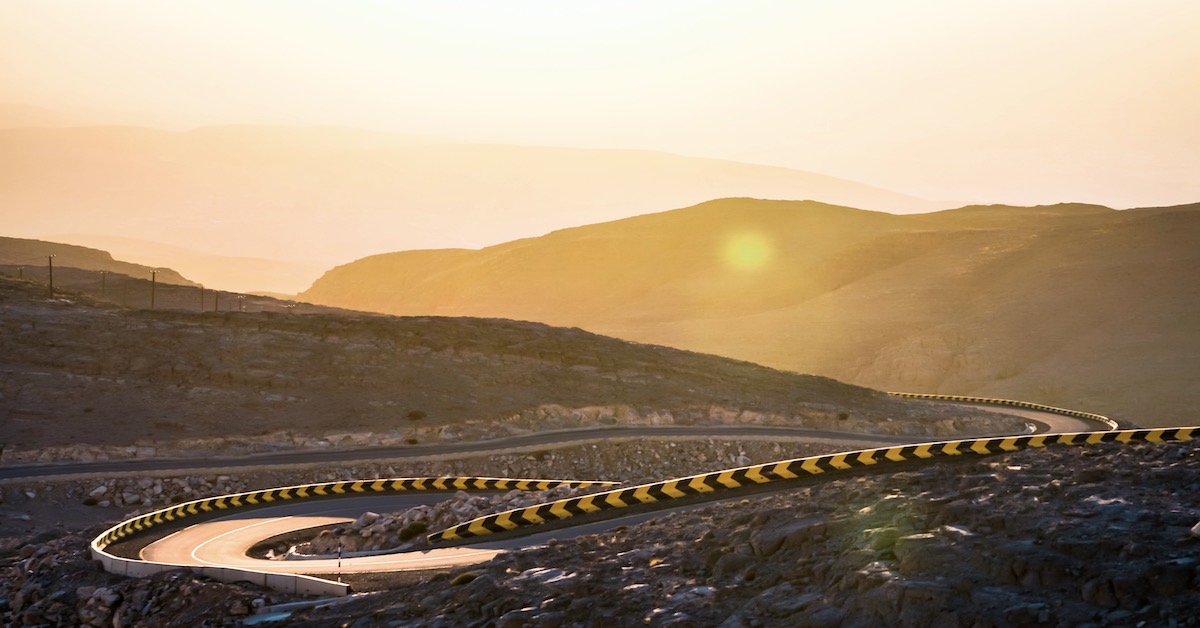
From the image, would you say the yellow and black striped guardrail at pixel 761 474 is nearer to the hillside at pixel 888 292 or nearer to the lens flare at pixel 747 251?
the hillside at pixel 888 292

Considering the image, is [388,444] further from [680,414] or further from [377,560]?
[377,560]

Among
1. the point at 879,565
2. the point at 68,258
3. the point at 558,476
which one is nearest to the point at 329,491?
the point at 558,476

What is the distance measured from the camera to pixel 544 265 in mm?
168250

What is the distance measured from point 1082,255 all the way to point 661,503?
10585cm

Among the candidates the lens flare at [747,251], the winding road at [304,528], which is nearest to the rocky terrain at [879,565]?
the winding road at [304,528]

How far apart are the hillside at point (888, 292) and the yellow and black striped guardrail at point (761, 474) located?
5421 cm

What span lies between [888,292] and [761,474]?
321ft

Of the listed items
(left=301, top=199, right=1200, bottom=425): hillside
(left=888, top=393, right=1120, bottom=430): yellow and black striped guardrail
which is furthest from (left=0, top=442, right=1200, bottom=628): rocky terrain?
(left=301, top=199, right=1200, bottom=425): hillside

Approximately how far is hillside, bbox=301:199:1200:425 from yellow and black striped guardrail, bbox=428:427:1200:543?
5421 centimetres

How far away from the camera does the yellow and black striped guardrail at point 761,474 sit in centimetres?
1795

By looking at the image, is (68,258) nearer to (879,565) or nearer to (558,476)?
(558,476)

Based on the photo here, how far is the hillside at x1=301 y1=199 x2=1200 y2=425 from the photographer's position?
8306 cm

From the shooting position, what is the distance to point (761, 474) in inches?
730

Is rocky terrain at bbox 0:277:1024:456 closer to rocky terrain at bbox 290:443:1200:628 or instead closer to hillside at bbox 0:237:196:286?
rocky terrain at bbox 290:443:1200:628
